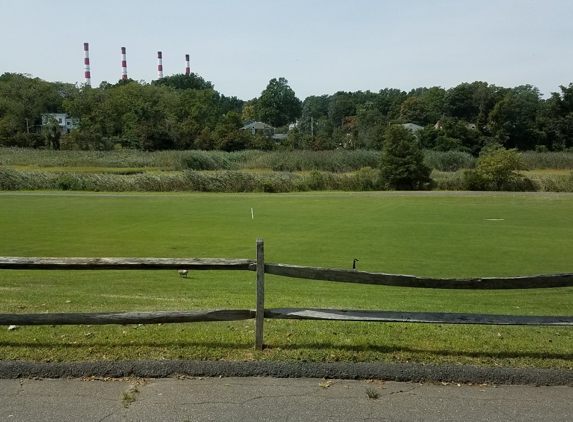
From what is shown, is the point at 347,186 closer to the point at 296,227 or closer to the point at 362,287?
the point at 296,227

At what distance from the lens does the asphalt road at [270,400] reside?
475 centimetres

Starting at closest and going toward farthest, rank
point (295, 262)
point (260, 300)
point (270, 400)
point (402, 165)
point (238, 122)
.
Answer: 1. point (270, 400)
2. point (260, 300)
3. point (295, 262)
4. point (402, 165)
5. point (238, 122)

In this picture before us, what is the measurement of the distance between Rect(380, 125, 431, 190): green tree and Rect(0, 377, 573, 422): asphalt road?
43.0 m

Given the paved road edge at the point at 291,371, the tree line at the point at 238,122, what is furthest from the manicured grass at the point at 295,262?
the tree line at the point at 238,122

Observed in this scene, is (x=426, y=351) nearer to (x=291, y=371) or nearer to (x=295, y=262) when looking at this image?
(x=291, y=371)

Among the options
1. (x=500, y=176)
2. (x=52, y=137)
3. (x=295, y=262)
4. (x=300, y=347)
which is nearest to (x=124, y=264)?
(x=300, y=347)

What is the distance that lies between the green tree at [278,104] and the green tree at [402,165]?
131 m

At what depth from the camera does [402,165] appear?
156 feet

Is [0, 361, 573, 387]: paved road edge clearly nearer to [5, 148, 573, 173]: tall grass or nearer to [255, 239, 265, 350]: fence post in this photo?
[255, 239, 265, 350]: fence post

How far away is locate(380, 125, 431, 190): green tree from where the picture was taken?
47375mm

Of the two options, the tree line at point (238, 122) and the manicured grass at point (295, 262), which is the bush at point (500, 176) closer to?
the manicured grass at point (295, 262)

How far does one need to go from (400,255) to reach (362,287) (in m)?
4.26

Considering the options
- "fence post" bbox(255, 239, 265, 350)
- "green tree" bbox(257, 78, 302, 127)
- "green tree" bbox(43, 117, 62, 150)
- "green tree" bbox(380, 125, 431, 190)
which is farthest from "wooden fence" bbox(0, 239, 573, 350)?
"green tree" bbox(257, 78, 302, 127)

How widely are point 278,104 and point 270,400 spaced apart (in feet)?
589
